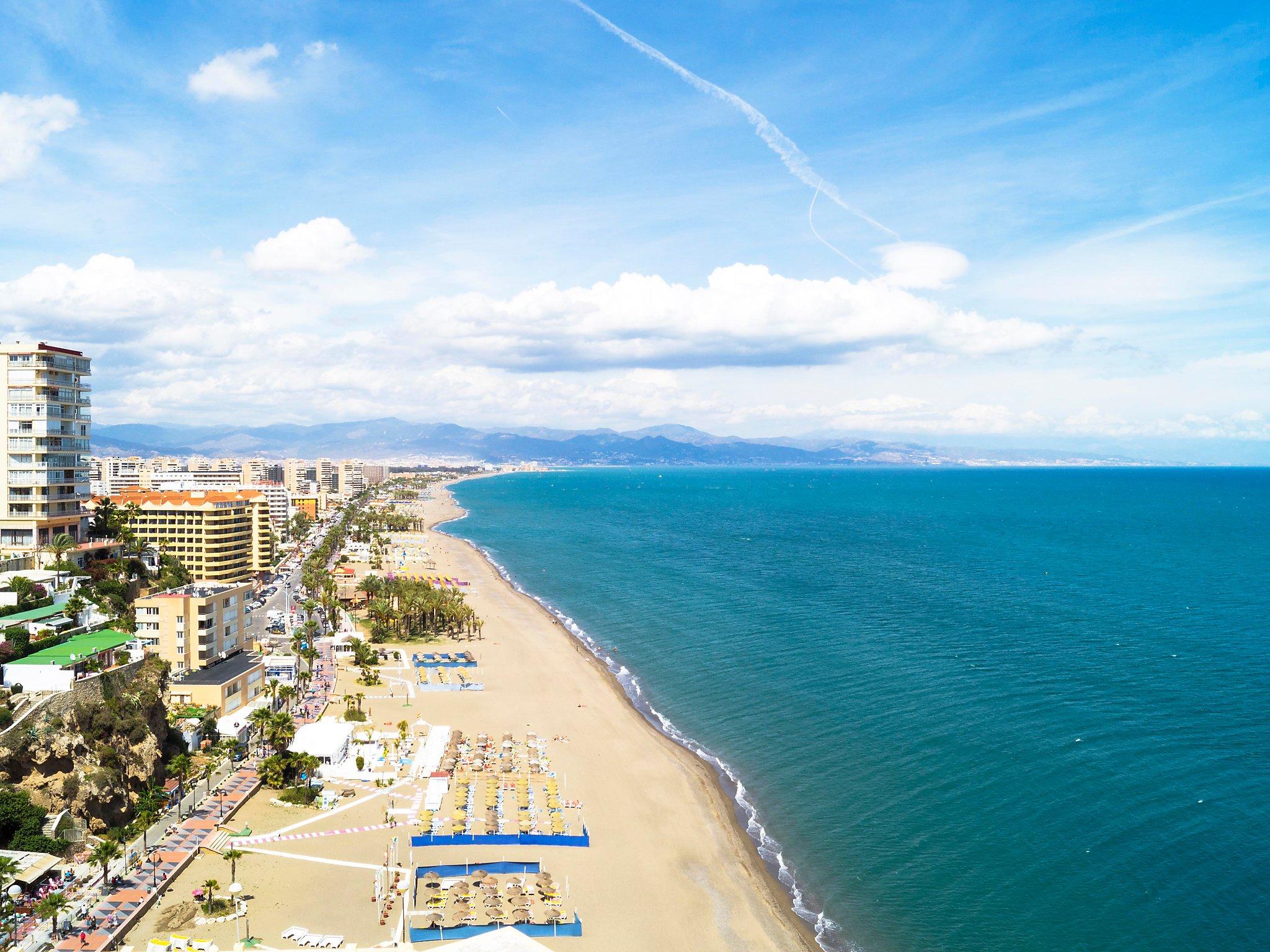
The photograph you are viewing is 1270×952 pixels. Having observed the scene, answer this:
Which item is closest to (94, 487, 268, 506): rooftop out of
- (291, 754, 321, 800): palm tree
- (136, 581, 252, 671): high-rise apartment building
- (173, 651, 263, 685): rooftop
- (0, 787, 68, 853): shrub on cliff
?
(173, 651, 263, 685): rooftop

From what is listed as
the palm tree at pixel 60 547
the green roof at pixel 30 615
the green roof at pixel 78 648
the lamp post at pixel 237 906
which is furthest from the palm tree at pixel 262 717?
the palm tree at pixel 60 547

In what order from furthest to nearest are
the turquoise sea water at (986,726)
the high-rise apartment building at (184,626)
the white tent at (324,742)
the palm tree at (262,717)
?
1. the high-rise apartment building at (184,626)
2. the palm tree at (262,717)
3. the white tent at (324,742)
4. the turquoise sea water at (986,726)

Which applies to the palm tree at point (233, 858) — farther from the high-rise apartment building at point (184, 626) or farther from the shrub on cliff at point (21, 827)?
the high-rise apartment building at point (184, 626)

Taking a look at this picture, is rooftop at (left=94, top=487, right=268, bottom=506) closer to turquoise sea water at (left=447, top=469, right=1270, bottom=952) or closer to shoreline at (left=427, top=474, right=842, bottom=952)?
turquoise sea water at (left=447, top=469, right=1270, bottom=952)

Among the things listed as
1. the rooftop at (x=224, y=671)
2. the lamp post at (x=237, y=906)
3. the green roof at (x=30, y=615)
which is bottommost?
the lamp post at (x=237, y=906)

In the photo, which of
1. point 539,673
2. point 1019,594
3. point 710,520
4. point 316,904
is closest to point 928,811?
point 316,904

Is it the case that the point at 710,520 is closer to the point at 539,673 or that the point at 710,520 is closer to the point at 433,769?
the point at 539,673

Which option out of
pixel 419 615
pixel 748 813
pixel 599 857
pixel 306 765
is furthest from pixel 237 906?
pixel 419 615
